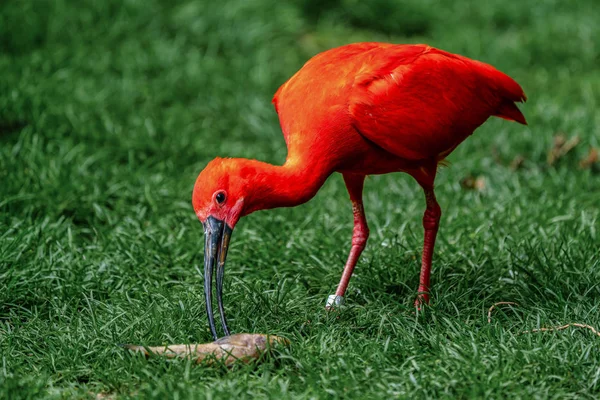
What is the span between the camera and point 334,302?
166 inches

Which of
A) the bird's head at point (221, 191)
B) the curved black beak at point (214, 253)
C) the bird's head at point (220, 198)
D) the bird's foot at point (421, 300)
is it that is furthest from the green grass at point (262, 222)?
the bird's head at point (221, 191)

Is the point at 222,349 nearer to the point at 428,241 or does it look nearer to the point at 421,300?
the point at 421,300

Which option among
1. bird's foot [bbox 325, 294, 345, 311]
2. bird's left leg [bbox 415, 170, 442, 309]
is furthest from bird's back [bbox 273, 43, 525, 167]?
bird's foot [bbox 325, 294, 345, 311]

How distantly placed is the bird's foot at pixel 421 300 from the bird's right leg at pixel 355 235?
0.37 m

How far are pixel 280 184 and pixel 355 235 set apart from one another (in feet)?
3.11

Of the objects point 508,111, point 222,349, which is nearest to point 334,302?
point 222,349

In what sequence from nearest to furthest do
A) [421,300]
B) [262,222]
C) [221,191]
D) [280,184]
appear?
[221,191] → [280,184] → [421,300] → [262,222]

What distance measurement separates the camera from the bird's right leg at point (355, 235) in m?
4.33

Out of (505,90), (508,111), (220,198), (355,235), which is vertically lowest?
(355,235)

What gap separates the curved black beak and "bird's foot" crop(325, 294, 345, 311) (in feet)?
2.04

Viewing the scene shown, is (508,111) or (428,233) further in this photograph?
(508,111)

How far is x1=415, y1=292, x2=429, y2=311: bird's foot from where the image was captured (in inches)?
161

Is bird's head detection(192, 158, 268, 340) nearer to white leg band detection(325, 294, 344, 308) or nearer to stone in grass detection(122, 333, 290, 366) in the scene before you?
stone in grass detection(122, 333, 290, 366)

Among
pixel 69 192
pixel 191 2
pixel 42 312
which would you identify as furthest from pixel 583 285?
pixel 191 2
